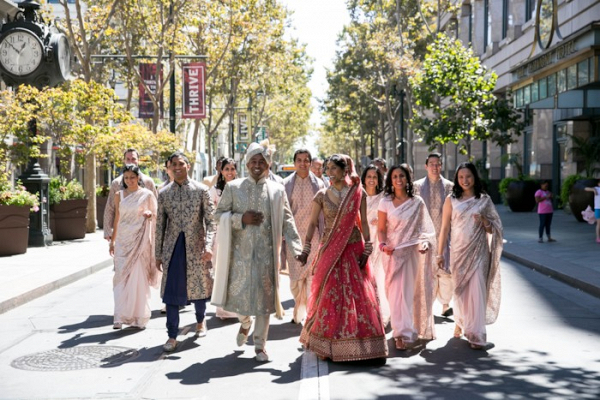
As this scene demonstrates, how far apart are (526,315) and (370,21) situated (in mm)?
33380

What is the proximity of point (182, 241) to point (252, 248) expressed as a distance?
3.32 feet

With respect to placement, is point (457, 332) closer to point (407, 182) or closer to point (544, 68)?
point (407, 182)

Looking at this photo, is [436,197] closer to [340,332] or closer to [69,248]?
[340,332]

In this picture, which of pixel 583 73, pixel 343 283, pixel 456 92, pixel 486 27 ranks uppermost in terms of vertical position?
pixel 486 27

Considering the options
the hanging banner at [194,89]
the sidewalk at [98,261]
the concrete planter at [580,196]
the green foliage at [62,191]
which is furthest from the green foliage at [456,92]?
the green foliage at [62,191]

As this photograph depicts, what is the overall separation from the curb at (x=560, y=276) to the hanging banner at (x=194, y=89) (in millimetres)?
16100

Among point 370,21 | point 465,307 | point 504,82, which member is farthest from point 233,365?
point 370,21

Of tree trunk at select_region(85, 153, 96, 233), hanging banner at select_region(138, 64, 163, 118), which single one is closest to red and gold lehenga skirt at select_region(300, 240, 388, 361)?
tree trunk at select_region(85, 153, 96, 233)

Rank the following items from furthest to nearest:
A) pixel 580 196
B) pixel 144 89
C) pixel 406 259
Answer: pixel 144 89 → pixel 580 196 → pixel 406 259

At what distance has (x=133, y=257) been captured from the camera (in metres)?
8.61

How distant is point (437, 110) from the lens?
27.9 meters

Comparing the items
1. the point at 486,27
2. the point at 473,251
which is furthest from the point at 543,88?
the point at 473,251

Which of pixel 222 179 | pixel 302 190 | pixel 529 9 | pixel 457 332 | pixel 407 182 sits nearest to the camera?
pixel 407 182

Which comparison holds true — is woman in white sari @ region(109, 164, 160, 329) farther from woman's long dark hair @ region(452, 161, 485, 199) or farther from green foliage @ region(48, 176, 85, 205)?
green foliage @ region(48, 176, 85, 205)
